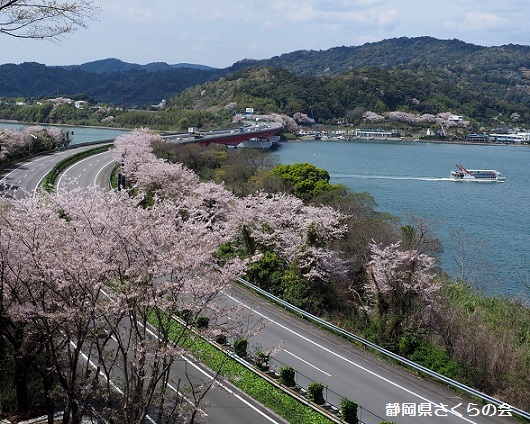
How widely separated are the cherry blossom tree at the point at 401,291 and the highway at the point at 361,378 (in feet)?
5.19

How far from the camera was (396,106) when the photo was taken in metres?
116

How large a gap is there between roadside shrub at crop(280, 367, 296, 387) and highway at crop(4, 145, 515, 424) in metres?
0.54

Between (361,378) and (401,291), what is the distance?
3.80 m

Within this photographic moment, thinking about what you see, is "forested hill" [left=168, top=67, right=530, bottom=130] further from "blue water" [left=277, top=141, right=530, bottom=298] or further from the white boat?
the white boat

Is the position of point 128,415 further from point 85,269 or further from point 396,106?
point 396,106

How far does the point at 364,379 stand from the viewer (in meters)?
12.6

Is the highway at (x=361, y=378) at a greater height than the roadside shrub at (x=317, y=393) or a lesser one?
lesser

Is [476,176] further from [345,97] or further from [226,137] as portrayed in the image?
[345,97]

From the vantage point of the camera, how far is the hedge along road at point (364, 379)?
1119cm

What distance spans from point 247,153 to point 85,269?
98.3ft

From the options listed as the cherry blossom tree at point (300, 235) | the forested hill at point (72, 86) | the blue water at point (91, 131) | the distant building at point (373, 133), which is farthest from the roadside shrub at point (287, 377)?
the forested hill at point (72, 86)

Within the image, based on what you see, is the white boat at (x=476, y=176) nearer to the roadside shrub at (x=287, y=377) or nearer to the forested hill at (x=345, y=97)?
the roadside shrub at (x=287, y=377)

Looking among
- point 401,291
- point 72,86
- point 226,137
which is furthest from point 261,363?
point 72,86

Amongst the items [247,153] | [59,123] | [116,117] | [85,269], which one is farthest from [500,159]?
[85,269]
